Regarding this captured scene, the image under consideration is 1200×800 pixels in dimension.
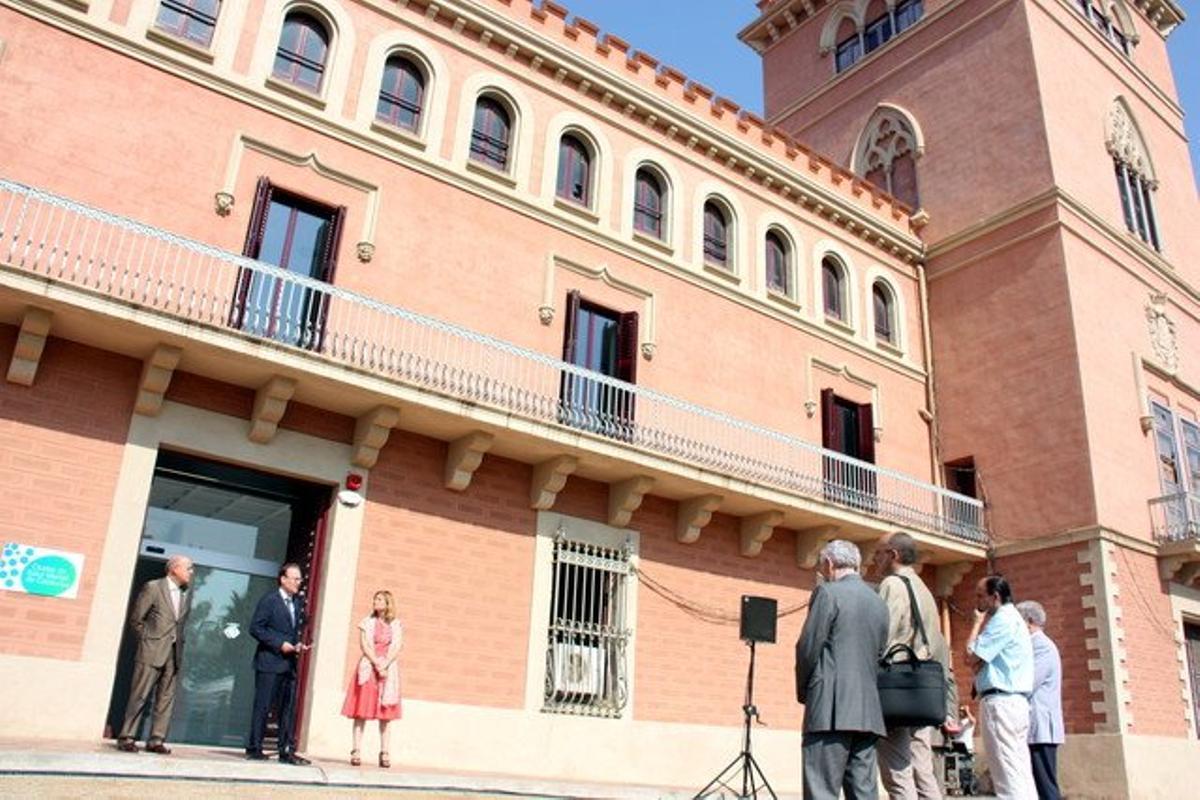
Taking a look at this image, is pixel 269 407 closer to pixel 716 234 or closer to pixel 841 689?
pixel 841 689

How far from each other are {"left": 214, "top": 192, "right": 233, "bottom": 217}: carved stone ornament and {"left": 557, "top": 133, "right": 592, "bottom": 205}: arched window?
16.3ft

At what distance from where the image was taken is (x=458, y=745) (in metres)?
10.9

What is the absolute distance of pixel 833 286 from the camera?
18.3m

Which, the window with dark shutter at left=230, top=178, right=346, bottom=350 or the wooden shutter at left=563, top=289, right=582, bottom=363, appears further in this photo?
the wooden shutter at left=563, top=289, right=582, bottom=363

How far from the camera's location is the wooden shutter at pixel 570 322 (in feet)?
44.4

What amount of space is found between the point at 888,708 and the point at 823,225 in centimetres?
1428

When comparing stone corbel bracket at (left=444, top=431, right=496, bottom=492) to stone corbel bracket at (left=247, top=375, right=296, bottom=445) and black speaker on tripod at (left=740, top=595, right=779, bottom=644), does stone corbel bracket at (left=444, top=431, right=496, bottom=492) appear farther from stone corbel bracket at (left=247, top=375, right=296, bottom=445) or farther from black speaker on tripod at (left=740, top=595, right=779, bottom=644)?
black speaker on tripod at (left=740, top=595, right=779, bottom=644)

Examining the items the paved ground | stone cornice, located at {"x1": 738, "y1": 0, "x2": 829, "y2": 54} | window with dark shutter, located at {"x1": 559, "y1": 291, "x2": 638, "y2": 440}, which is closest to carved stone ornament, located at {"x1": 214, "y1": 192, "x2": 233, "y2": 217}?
window with dark shutter, located at {"x1": 559, "y1": 291, "x2": 638, "y2": 440}

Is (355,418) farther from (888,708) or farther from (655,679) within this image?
(888,708)

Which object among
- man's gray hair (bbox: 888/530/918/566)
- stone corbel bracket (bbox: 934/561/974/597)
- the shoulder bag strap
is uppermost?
stone corbel bracket (bbox: 934/561/974/597)

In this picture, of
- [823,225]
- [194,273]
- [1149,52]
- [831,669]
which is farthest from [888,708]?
[1149,52]

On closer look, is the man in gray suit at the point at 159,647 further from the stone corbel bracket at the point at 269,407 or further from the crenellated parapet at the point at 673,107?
the crenellated parapet at the point at 673,107

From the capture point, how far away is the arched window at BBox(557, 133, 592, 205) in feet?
48.0

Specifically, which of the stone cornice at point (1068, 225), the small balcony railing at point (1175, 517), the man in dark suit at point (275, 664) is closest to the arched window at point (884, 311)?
the stone cornice at point (1068, 225)
